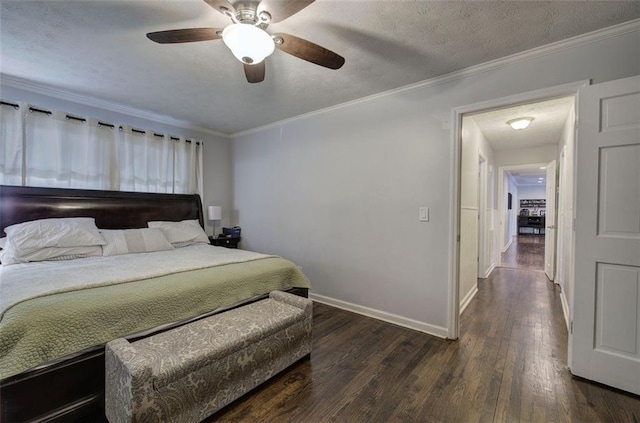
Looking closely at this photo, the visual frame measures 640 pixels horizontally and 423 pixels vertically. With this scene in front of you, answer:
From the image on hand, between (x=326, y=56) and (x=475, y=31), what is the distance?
1.07m

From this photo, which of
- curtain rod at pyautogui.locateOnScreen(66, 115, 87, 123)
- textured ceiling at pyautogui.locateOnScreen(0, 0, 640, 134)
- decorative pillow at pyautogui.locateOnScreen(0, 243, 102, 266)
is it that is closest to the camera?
textured ceiling at pyautogui.locateOnScreen(0, 0, 640, 134)

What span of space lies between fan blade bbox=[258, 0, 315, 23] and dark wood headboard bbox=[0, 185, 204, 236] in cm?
296

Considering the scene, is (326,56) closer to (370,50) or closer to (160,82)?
(370,50)

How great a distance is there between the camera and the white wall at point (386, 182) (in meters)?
2.15

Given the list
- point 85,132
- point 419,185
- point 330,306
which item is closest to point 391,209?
point 419,185

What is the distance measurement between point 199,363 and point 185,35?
1.86 m

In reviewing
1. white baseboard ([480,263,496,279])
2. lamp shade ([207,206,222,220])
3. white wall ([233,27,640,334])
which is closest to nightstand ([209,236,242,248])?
lamp shade ([207,206,222,220])

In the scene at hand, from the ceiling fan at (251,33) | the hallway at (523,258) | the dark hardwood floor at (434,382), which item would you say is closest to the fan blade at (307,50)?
the ceiling fan at (251,33)

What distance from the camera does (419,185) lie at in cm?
→ 269

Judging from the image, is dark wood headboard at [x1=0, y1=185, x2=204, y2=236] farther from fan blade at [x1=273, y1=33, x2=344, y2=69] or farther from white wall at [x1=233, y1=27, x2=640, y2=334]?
fan blade at [x1=273, y1=33, x2=344, y2=69]

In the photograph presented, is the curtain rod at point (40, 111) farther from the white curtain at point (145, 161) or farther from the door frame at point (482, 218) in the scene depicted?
the door frame at point (482, 218)

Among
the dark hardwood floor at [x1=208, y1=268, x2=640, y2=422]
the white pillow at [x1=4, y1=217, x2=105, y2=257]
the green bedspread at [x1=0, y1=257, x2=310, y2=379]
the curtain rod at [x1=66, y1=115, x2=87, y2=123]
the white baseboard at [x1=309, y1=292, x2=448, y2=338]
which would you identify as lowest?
the dark hardwood floor at [x1=208, y1=268, x2=640, y2=422]

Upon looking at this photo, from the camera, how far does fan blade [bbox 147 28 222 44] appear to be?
1.56 m

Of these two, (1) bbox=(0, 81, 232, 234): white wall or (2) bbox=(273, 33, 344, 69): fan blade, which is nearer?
(2) bbox=(273, 33, 344, 69): fan blade
